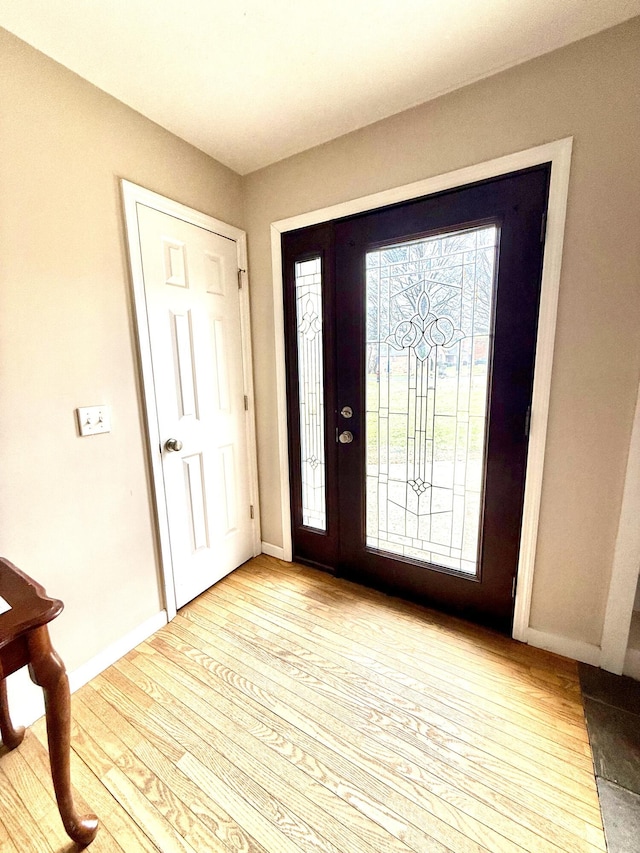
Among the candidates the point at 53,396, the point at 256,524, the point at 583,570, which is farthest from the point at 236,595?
the point at 583,570

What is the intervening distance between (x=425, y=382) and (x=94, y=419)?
1.49 meters

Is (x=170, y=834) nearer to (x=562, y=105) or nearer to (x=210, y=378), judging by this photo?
(x=210, y=378)

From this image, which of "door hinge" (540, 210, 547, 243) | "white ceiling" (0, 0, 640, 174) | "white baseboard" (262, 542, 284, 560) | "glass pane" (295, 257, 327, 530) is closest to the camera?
"white ceiling" (0, 0, 640, 174)

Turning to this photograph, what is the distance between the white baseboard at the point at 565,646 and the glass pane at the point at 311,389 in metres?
1.17

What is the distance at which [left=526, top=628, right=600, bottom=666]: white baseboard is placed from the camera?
1.49 meters

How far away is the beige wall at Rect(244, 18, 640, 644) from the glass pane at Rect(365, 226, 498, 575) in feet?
0.96

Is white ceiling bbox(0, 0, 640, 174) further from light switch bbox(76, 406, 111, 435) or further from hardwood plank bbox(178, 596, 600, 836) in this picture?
hardwood plank bbox(178, 596, 600, 836)

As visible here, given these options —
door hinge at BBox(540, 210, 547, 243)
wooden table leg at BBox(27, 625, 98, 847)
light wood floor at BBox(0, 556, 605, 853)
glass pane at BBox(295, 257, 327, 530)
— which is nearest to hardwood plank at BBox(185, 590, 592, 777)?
light wood floor at BBox(0, 556, 605, 853)

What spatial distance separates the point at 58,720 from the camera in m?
0.91

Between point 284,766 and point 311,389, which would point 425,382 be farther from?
point 284,766

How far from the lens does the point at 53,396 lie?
133 cm

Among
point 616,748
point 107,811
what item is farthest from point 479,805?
point 107,811

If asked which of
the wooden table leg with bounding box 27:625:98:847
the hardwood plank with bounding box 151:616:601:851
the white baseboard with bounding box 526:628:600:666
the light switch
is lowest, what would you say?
the hardwood plank with bounding box 151:616:601:851

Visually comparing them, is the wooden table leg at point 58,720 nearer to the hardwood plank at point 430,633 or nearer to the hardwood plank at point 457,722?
the hardwood plank at point 457,722
